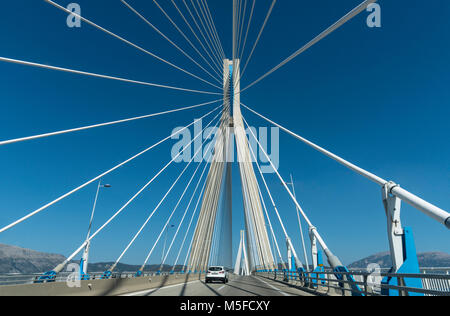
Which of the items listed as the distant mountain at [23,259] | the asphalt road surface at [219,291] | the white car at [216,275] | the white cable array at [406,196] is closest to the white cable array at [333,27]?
the white cable array at [406,196]

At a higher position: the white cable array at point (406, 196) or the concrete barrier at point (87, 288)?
the white cable array at point (406, 196)

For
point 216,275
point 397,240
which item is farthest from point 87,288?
point 216,275

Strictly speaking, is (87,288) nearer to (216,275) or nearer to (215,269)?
(216,275)

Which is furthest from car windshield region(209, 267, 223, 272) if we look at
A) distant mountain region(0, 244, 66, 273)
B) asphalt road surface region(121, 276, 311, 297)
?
distant mountain region(0, 244, 66, 273)

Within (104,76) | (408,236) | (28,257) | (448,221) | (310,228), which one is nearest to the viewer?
(448,221)

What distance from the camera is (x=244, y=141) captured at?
29531mm

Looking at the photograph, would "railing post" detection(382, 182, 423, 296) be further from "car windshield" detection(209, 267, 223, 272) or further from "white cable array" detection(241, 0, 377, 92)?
"car windshield" detection(209, 267, 223, 272)

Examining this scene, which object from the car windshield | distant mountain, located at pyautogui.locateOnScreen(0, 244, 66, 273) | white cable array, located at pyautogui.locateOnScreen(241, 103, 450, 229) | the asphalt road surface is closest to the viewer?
white cable array, located at pyautogui.locateOnScreen(241, 103, 450, 229)

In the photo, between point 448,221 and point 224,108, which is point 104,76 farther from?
point 224,108

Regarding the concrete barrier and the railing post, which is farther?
the railing post

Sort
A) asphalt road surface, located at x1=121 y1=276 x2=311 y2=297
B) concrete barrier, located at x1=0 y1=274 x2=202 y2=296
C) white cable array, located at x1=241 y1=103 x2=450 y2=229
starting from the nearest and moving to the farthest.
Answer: white cable array, located at x1=241 y1=103 x2=450 y2=229, concrete barrier, located at x1=0 y1=274 x2=202 y2=296, asphalt road surface, located at x1=121 y1=276 x2=311 y2=297

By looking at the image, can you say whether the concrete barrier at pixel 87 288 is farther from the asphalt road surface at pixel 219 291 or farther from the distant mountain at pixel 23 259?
the distant mountain at pixel 23 259
